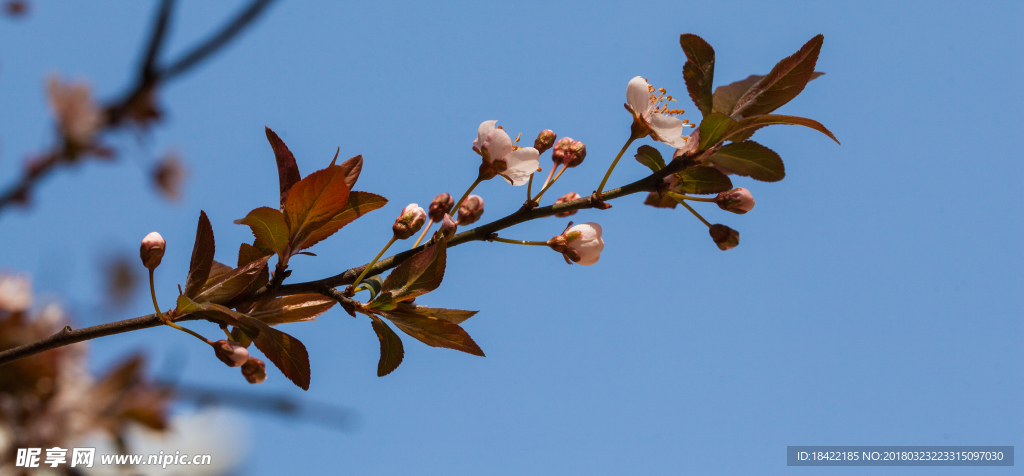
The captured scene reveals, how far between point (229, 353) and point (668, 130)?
60 centimetres

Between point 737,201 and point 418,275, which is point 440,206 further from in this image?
point 737,201

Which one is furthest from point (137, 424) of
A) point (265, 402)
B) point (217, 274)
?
point (217, 274)

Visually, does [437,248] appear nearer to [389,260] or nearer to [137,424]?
[389,260]

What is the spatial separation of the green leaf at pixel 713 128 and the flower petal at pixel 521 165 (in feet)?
0.70

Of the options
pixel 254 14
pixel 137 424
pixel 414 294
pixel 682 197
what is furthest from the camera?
pixel 137 424

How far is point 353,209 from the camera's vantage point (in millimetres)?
762

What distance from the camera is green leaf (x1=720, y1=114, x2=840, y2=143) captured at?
2.39ft

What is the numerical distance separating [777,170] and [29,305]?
141 cm

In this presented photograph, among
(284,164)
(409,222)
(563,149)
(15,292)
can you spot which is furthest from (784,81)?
(15,292)

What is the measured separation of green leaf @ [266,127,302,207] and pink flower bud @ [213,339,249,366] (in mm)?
182

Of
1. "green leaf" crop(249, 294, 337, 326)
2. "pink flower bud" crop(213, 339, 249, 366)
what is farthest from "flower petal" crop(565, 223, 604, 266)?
"pink flower bud" crop(213, 339, 249, 366)

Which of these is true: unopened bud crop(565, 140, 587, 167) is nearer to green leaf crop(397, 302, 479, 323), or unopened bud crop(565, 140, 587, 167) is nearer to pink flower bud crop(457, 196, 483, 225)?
pink flower bud crop(457, 196, 483, 225)

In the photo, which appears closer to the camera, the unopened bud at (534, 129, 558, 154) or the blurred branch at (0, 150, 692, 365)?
the blurred branch at (0, 150, 692, 365)

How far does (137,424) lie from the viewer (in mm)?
1056
